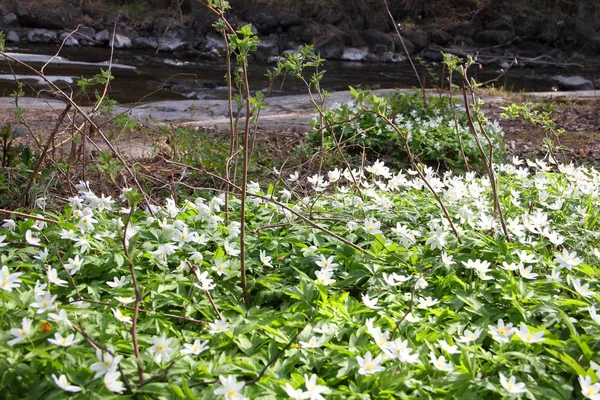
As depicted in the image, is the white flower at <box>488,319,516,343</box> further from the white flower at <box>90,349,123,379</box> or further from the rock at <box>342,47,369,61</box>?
the rock at <box>342,47,369,61</box>

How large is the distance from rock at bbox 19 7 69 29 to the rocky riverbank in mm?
32

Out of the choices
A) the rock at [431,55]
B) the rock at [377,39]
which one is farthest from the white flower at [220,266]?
the rock at [431,55]

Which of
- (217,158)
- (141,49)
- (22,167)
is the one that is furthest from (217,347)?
(141,49)

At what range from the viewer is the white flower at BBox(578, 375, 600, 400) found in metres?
1.52

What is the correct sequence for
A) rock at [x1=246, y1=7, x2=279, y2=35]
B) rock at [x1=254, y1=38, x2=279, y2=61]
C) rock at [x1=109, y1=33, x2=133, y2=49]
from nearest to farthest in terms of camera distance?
rock at [x1=109, y1=33, x2=133, y2=49] → rock at [x1=254, y1=38, x2=279, y2=61] → rock at [x1=246, y1=7, x2=279, y2=35]

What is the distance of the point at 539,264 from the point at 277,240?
1.06 meters

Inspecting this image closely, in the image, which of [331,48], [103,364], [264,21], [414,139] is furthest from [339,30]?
[103,364]

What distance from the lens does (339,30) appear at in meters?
21.9

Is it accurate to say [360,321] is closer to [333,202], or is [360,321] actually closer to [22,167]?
[333,202]

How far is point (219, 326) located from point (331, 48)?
738 inches

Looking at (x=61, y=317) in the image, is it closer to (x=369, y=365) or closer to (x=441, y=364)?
(x=369, y=365)

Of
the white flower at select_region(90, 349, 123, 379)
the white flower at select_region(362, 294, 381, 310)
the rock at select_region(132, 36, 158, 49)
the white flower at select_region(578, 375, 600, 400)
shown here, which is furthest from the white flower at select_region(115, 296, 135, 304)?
the rock at select_region(132, 36, 158, 49)

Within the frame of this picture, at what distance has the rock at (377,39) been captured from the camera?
67.7 ft

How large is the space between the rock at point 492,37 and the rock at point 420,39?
225cm
